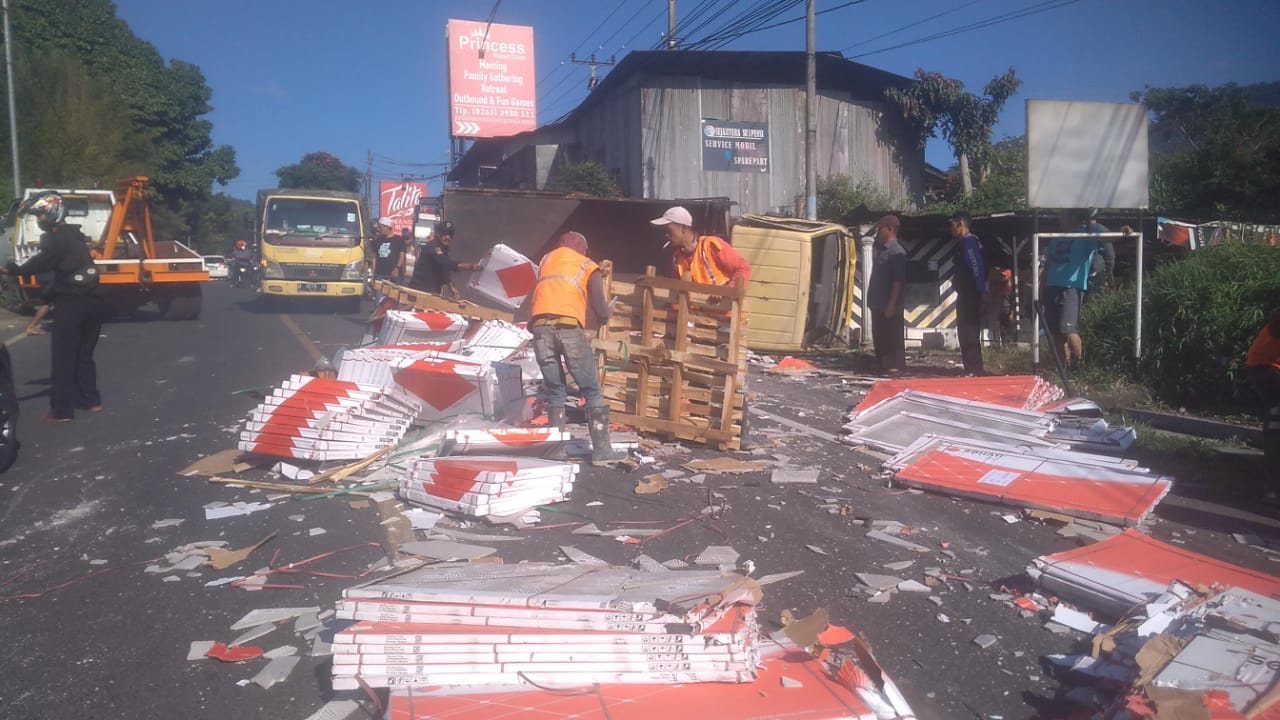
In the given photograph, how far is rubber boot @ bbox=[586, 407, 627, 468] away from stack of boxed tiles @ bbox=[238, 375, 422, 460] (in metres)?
1.37

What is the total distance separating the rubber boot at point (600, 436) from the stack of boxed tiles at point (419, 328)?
9.37 feet

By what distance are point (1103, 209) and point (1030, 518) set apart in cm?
562

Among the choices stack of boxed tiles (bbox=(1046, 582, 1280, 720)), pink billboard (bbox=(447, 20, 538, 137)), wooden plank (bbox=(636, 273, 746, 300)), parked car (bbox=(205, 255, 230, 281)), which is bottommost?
stack of boxed tiles (bbox=(1046, 582, 1280, 720))

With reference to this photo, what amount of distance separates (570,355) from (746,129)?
17951 mm

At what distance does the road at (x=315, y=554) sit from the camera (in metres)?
2.95

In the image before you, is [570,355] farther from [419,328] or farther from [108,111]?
[108,111]

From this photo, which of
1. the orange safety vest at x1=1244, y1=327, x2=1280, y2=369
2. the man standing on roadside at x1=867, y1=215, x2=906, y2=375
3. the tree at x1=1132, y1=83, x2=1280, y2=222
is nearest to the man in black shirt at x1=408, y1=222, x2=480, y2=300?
the man standing on roadside at x1=867, y1=215, x2=906, y2=375

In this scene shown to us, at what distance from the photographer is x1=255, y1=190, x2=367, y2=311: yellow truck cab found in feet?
62.3

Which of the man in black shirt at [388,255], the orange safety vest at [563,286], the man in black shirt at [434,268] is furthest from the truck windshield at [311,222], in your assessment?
the orange safety vest at [563,286]

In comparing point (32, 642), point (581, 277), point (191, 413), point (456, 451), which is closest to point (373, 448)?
point (456, 451)

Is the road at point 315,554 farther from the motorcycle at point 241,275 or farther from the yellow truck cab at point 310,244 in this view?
the motorcycle at point 241,275

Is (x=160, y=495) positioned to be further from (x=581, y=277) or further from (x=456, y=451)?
(x=581, y=277)

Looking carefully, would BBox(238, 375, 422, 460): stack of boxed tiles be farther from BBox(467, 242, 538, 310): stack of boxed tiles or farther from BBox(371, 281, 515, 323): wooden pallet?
BBox(467, 242, 538, 310): stack of boxed tiles

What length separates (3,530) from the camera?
4.64 metres
